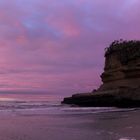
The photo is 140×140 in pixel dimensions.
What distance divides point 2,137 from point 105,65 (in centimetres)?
4664

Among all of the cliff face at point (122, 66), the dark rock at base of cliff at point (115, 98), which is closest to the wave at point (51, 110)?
the dark rock at base of cliff at point (115, 98)

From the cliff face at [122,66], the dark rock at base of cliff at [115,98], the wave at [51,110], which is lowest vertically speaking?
the wave at [51,110]

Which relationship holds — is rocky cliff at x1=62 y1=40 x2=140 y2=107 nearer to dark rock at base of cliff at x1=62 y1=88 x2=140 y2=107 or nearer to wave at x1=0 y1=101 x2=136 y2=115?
dark rock at base of cliff at x1=62 y1=88 x2=140 y2=107

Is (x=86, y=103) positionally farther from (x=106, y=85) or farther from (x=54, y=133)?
(x=54, y=133)

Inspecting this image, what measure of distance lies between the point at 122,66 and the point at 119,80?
7.02 feet

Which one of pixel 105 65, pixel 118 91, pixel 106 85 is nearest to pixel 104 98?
pixel 118 91

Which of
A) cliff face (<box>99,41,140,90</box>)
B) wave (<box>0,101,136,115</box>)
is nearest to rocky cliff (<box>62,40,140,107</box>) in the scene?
cliff face (<box>99,41,140,90</box>)

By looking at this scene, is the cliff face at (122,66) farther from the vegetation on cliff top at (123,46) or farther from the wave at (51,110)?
the wave at (51,110)

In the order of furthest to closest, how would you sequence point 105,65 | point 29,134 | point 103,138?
point 105,65
point 29,134
point 103,138

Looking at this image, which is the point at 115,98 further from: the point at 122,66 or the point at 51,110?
the point at 51,110

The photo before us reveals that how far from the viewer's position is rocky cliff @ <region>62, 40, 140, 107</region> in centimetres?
4926

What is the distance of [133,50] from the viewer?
5531 centimetres

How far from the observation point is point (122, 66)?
56438 mm

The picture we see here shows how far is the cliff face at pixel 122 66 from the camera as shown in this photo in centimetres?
5416
